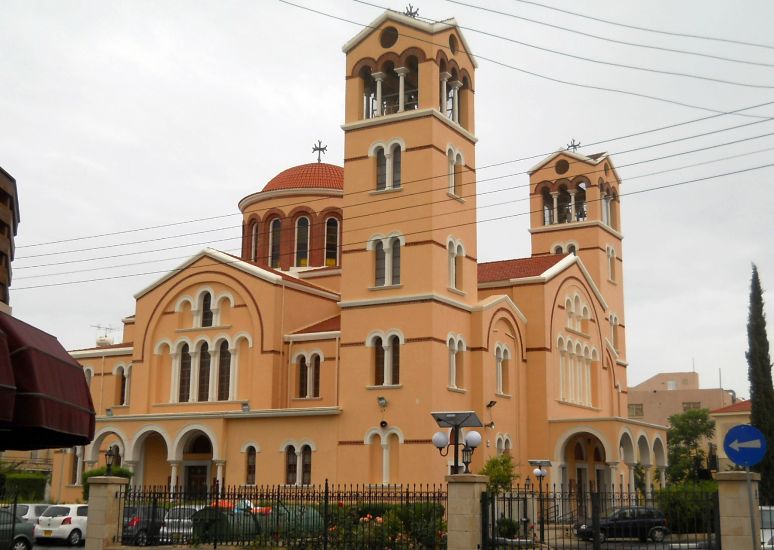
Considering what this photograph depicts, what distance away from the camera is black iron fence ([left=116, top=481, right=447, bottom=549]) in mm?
20109

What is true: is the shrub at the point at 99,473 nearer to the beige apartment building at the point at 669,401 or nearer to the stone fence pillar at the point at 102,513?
the stone fence pillar at the point at 102,513

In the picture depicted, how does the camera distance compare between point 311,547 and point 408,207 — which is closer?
point 311,547

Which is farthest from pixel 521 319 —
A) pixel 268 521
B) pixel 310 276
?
pixel 268 521

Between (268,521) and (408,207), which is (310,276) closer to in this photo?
(408,207)

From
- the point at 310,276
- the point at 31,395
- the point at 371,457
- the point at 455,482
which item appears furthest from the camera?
the point at 310,276

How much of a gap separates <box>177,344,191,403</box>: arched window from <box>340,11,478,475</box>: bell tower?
300 inches

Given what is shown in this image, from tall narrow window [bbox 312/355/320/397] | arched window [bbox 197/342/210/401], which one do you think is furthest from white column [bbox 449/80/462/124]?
arched window [bbox 197/342/210/401]

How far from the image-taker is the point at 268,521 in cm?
2089

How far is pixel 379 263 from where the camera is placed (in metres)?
35.2

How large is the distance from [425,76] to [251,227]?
623 inches

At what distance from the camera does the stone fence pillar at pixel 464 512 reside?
18.1 metres

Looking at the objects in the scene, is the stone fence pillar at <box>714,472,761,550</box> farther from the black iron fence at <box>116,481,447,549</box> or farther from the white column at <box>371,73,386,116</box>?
the white column at <box>371,73,386,116</box>

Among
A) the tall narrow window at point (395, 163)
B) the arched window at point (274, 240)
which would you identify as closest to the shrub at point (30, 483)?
the arched window at point (274, 240)


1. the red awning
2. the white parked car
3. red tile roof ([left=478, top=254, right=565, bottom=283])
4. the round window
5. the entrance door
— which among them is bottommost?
the white parked car
